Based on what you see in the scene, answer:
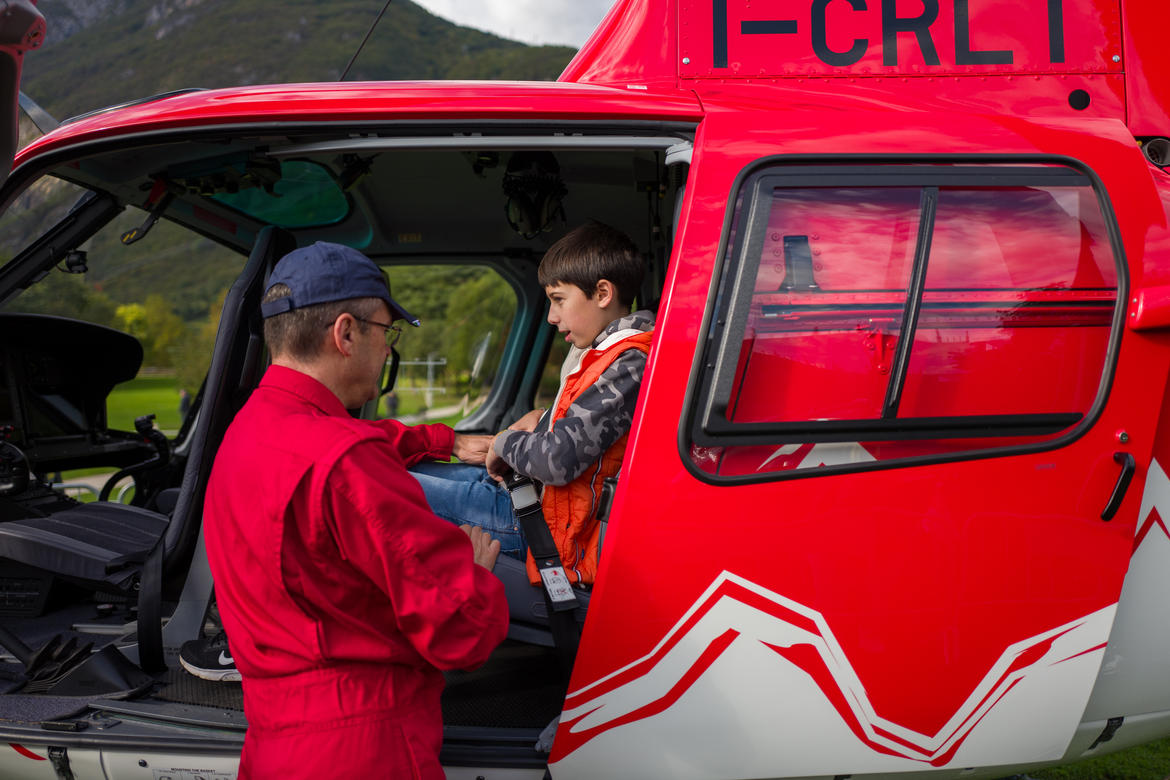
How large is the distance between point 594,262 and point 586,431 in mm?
518

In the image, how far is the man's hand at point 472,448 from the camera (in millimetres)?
2277

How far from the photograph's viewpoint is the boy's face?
80.2 inches

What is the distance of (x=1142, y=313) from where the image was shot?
5.12ft

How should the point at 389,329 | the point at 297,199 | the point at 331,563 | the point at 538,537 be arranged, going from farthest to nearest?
the point at 297,199, the point at 538,537, the point at 389,329, the point at 331,563

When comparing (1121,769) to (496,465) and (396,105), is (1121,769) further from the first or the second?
(396,105)

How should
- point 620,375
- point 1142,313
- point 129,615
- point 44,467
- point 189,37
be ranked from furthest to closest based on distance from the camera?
point 189,37
point 44,467
point 129,615
point 620,375
point 1142,313

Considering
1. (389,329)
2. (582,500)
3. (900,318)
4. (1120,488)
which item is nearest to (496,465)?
(582,500)

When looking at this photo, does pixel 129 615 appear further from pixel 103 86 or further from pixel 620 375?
pixel 103 86

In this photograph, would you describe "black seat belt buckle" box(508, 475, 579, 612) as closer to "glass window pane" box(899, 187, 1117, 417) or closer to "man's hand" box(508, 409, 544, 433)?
"man's hand" box(508, 409, 544, 433)

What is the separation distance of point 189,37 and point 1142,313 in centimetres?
10988

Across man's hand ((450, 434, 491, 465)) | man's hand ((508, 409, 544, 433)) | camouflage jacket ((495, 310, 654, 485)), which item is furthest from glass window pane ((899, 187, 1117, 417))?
man's hand ((450, 434, 491, 465))

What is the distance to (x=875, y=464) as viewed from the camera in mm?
1561

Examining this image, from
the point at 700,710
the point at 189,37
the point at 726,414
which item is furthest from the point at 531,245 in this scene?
the point at 189,37

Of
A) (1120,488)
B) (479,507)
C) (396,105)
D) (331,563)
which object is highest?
(396,105)
